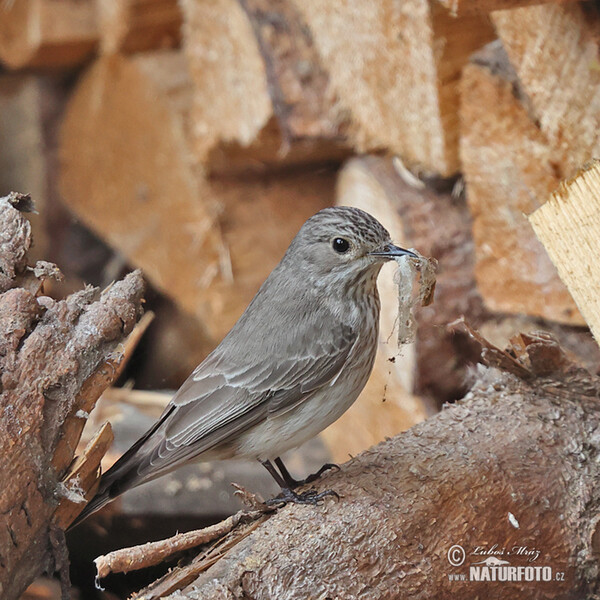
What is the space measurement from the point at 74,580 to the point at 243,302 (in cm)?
184

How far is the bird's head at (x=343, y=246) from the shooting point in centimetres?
281

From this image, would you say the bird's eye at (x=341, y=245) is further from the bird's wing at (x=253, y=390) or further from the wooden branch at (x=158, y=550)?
the wooden branch at (x=158, y=550)

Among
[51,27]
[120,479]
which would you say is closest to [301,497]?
[120,479]

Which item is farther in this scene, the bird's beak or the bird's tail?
the bird's beak

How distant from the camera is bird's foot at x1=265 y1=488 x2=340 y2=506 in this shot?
2475 mm

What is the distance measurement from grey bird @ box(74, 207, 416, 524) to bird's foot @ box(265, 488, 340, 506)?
0.09 feet

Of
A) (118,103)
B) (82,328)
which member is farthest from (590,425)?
(118,103)

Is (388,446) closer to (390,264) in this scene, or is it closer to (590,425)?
(590,425)

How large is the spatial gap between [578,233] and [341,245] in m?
0.78

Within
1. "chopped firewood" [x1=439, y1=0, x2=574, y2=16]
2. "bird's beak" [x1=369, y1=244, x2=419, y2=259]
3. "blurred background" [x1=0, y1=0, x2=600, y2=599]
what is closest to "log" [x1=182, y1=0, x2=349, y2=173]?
"blurred background" [x1=0, y1=0, x2=600, y2=599]

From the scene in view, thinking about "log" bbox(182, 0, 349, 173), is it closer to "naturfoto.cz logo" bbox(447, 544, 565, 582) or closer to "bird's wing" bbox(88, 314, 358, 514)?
"bird's wing" bbox(88, 314, 358, 514)

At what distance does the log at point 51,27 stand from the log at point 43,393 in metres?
2.98

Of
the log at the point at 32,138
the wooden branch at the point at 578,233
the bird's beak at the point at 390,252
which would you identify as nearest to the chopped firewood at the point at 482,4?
the wooden branch at the point at 578,233

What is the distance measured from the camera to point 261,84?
13.4 feet
